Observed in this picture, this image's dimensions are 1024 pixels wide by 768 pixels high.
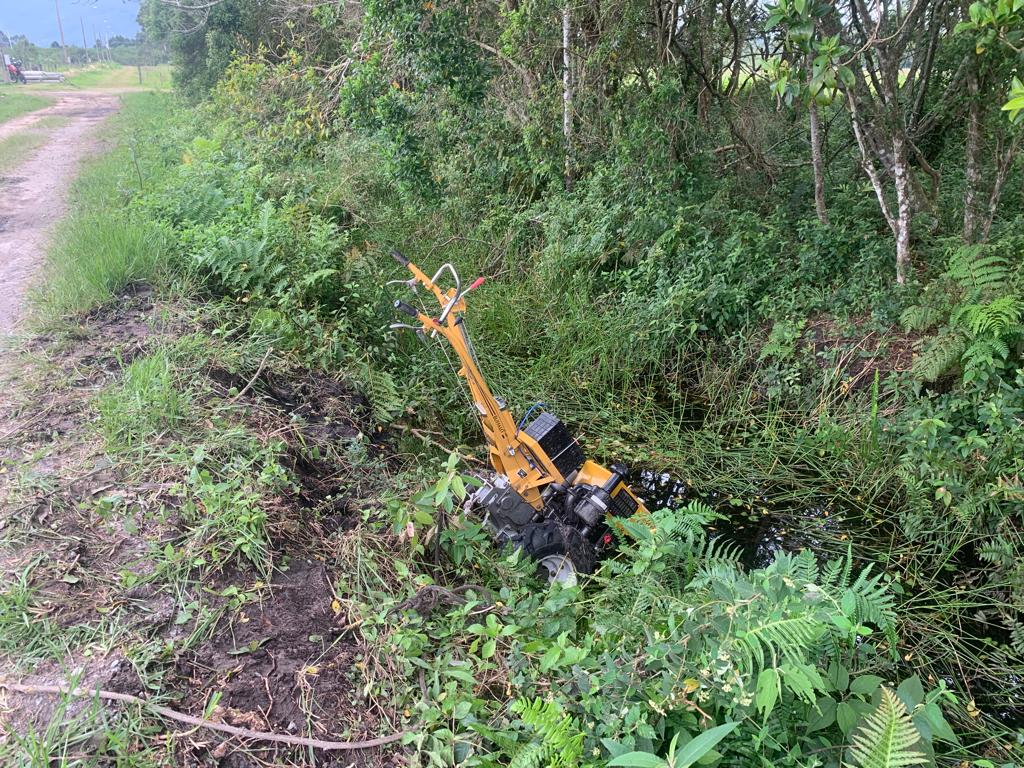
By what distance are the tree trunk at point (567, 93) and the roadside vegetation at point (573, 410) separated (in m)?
0.06

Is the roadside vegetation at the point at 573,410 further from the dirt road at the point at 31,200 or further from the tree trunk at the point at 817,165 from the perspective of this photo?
the dirt road at the point at 31,200

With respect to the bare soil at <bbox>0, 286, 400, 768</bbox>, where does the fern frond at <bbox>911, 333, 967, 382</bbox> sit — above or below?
above

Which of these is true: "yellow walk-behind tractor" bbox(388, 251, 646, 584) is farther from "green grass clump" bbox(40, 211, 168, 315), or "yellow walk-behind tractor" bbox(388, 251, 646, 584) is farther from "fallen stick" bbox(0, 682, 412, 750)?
"green grass clump" bbox(40, 211, 168, 315)

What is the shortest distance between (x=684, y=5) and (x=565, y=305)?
123 inches

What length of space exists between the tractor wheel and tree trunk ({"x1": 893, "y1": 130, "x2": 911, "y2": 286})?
335cm

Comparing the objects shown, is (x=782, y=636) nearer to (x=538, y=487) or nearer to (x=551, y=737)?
(x=551, y=737)

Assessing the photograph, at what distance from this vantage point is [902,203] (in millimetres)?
4824

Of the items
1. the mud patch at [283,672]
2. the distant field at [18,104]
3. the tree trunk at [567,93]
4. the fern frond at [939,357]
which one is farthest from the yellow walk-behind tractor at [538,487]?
the distant field at [18,104]

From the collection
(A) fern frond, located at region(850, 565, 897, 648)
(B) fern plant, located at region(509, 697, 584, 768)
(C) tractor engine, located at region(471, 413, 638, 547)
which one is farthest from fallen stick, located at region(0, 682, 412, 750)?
(A) fern frond, located at region(850, 565, 897, 648)

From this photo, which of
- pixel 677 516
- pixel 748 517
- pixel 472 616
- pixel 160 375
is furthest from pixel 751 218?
pixel 160 375

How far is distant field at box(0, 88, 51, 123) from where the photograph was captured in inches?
666

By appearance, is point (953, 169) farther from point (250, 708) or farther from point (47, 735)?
point (47, 735)

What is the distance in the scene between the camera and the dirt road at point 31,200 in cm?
519

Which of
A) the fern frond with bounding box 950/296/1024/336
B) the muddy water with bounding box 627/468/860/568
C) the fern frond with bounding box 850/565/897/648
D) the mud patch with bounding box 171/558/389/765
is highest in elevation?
the fern frond with bounding box 950/296/1024/336
